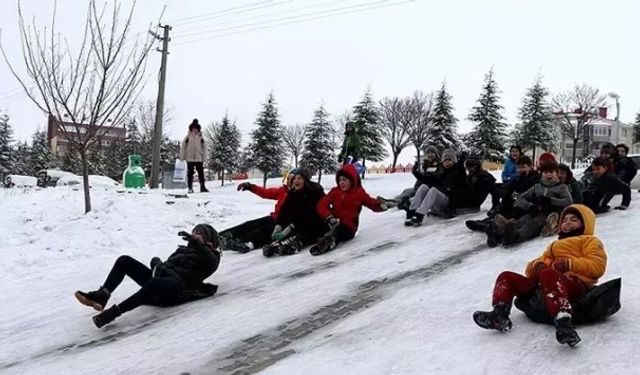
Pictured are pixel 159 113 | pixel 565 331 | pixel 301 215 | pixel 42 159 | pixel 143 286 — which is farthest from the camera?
pixel 42 159

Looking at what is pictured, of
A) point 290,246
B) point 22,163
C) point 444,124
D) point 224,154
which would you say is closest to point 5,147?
point 22,163

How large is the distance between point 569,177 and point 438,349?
503 centimetres

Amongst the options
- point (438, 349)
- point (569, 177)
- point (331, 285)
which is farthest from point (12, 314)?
point (569, 177)

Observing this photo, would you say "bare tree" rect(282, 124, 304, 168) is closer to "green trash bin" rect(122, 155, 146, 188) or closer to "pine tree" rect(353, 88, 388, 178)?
"pine tree" rect(353, 88, 388, 178)

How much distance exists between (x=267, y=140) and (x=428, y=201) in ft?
101

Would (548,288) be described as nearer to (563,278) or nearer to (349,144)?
(563,278)

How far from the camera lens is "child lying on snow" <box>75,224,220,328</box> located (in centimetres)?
564

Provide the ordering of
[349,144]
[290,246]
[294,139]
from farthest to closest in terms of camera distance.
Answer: [294,139], [349,144], [290,246]

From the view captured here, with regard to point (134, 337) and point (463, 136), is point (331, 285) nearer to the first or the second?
point (134, 337)

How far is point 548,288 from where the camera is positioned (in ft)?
13.5

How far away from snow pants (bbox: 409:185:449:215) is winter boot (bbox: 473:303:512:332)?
523 centimetres

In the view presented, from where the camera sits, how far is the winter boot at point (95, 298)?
5574mm

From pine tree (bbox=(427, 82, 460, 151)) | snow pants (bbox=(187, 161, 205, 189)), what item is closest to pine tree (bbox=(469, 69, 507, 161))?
pine tree (bbox=(427, 82, 460, 151))

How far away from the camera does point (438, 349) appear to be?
4.15 meters
